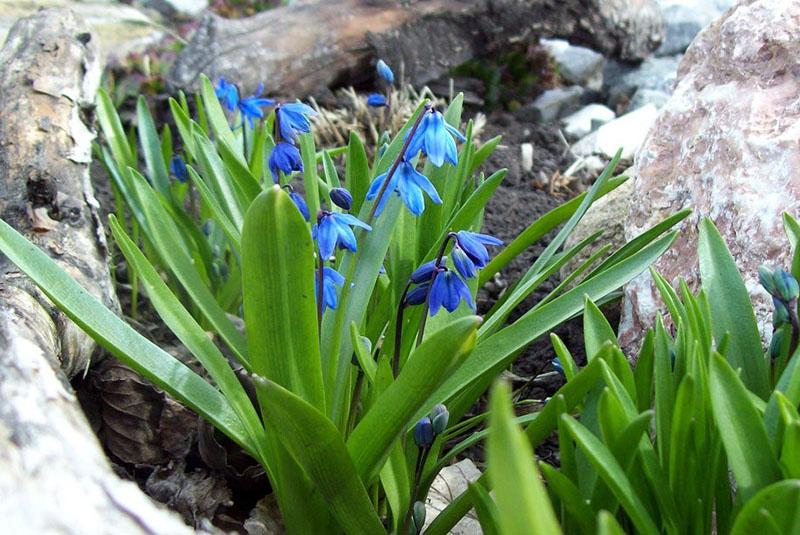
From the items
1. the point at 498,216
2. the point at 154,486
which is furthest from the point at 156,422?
the point at 498,216

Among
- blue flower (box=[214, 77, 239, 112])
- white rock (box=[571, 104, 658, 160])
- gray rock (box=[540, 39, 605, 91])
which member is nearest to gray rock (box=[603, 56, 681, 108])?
gray rock (box=[540, 39, 605, 91])

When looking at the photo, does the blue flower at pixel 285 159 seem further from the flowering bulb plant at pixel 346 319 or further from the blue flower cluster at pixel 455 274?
the blue flower cluster at pixel 455 274

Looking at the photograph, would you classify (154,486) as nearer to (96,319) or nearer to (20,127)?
(96,319)

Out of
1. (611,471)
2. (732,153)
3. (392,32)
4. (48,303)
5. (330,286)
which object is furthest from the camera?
(392,32)

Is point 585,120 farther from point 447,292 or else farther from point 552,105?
point 447,292

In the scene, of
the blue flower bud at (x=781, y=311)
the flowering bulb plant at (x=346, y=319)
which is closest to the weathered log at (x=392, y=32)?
the flowering bulb plant at (x=346, y=319)

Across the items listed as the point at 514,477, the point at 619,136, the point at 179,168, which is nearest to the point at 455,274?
the point at 514,477
